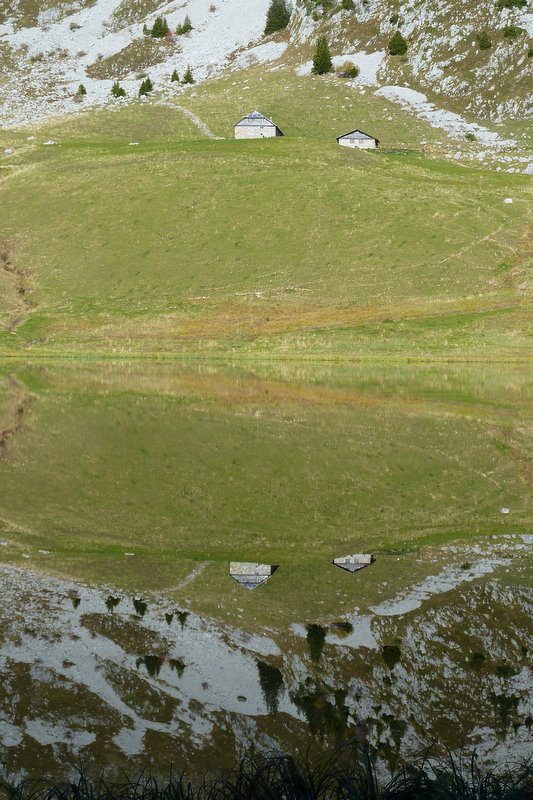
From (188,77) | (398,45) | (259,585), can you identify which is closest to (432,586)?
(259,585)

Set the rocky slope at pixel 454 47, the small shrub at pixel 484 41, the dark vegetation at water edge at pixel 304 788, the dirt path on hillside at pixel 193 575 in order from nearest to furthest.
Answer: the dark vegetation at water edge at pixel 304 788 < the dirt path on hillside at pixel 193 575 < the rocky slope at pixel 454 47 < the small shrub at pixel 484 41

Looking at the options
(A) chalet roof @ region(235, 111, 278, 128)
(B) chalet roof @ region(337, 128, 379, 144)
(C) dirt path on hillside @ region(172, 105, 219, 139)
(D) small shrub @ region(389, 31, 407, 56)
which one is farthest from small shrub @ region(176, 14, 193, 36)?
(B) chalet roof @ region(337, 128, 379, 144)

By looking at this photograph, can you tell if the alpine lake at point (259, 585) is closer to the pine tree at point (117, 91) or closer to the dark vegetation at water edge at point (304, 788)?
the dark vegetation at water edge at point (304, 788)

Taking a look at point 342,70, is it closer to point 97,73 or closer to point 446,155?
point 446,155

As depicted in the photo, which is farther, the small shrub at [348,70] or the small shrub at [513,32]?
the small shrub at [348,70]

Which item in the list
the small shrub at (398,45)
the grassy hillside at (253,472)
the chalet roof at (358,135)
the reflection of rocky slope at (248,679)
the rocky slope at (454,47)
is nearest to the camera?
the reflection of rocky slope at (248,679)

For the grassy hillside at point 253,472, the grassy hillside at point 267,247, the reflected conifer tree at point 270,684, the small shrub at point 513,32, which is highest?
the reflected conifer tree at point 270,684

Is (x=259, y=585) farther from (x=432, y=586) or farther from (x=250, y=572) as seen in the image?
(x=432, y=586)

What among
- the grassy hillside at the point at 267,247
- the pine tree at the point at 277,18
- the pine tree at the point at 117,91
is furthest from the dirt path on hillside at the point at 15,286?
the pine tree at the point at 277,18

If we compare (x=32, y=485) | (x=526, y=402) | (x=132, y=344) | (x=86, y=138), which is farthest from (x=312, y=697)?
(x=86, y=138)
